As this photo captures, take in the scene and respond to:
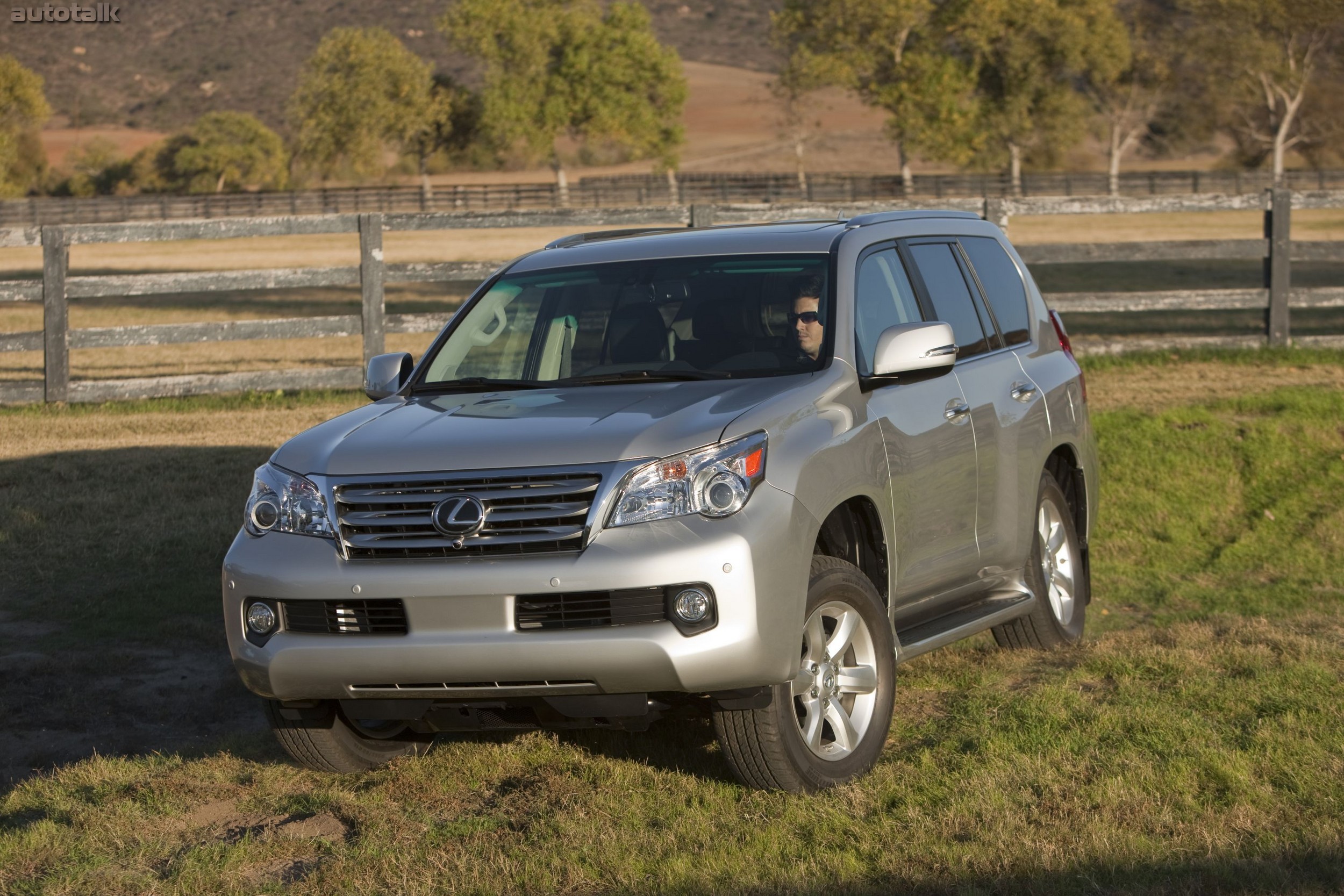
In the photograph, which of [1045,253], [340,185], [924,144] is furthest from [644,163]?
[1045,253]

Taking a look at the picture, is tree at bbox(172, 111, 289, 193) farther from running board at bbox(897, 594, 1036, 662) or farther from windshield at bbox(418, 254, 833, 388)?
running board at bbox(897, 594, 1036, 662)

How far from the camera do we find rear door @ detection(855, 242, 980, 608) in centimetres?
588

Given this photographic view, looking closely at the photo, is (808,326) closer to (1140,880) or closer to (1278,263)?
(1140,880)

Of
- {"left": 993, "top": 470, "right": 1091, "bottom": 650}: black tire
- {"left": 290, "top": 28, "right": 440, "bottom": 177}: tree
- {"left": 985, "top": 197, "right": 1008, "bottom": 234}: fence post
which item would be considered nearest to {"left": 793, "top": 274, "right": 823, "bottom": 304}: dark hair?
{"left": 993, "top": 470, "right": 1091, "bottom": 650}: black tire

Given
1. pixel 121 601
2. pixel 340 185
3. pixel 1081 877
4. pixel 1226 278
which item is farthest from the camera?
pixel 340 185

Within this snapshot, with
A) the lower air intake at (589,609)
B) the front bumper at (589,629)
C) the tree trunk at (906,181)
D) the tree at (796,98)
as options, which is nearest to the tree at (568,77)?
the tree at (796,98)

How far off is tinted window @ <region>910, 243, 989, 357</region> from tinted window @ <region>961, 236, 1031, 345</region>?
0.18 metres

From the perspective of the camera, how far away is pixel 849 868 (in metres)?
4.58

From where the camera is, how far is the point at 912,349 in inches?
225

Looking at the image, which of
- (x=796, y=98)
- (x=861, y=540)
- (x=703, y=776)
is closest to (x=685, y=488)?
(x=861, y=540)

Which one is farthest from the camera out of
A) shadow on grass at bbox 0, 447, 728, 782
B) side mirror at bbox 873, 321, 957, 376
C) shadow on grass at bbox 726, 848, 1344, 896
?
shadow on grass at bbox 0, 447, 728, 782

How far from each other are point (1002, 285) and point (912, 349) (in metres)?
1.91

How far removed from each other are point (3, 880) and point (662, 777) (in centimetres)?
208

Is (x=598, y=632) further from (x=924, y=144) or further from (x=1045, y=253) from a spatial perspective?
(x=924, y=144)
